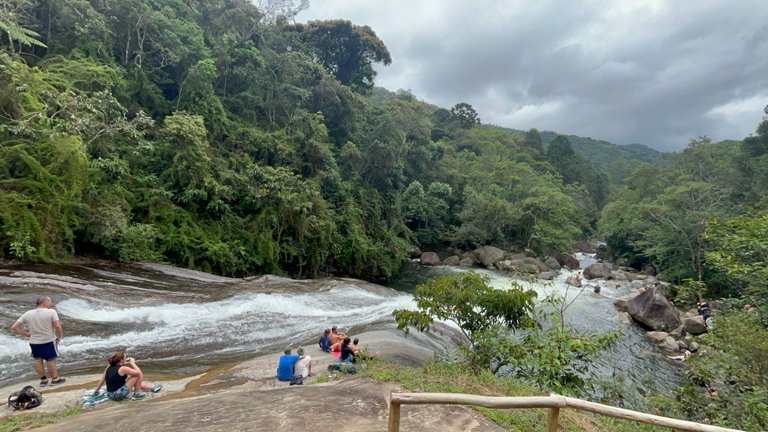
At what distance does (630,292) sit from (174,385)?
29.0 metres

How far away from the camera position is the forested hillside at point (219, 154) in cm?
1366

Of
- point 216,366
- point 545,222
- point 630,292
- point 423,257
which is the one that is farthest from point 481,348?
point 545,222

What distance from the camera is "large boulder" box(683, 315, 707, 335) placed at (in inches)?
691

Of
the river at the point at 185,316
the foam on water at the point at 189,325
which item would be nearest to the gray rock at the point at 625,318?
the river at the point at 185,316

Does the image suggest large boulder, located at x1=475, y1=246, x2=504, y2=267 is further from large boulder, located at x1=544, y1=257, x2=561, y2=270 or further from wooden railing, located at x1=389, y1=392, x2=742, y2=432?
wooden railing, located at x1=389, y1=392, x2=742, y2=432

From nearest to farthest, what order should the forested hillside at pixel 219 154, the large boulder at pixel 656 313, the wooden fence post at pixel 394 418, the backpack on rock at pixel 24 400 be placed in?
the wooden fence post at pixel 394 418
the backpack on rock at pixel 24 400
the forested hillside at pixel 219 154
the large boulder at pixel 656 313

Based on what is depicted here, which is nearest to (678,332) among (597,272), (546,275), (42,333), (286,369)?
(546,275)

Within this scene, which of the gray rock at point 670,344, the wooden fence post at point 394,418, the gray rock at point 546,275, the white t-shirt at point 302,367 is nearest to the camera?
the wooden fence post at point 394,418

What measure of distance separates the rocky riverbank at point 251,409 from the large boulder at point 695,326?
17.7 metres

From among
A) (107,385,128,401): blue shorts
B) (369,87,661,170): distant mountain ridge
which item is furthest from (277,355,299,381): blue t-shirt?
(369,87,661,170): distant mountain ridge

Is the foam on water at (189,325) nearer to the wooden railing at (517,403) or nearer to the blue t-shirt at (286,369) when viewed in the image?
the blue t-shirt at (286,369)

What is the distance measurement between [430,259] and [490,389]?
28.0 metres

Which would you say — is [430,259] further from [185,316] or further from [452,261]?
[185,316]

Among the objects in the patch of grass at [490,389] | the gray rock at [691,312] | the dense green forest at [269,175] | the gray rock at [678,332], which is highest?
the dense green forest at [269,175]
